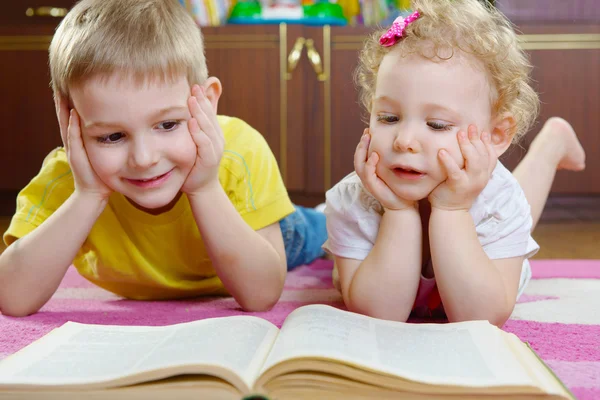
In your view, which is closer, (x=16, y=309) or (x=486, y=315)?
(x=486, y=315)

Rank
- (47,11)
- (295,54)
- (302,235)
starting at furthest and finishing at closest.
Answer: (47,11) → (295,54) → (302,235)

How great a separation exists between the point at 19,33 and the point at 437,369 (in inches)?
86.6

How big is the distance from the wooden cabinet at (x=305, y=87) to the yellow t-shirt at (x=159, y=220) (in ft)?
4.26

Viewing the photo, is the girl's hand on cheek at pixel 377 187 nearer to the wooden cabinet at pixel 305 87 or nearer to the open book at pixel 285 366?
the open book at pixel 285 366

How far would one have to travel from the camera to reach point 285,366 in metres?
0.61

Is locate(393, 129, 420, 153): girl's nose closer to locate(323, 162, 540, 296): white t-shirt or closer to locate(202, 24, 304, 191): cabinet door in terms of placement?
locate(323, 162, 540, 296): white t-shirt

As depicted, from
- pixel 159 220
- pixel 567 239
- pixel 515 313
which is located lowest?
pixel 567 239

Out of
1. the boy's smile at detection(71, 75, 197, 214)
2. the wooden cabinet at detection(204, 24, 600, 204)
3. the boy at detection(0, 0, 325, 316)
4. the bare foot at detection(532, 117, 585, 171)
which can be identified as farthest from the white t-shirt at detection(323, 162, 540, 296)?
the wooden cabinet at detection(204, 24, 600, 204)

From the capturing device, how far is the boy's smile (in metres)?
0.90

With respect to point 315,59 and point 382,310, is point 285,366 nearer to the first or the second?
point 382,310

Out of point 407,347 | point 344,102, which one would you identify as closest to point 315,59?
point 344,102

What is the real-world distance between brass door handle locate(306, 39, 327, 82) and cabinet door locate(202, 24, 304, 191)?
0.05m

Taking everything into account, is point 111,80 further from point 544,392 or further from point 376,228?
point 544,392

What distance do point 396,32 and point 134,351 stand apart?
1.65 feet
